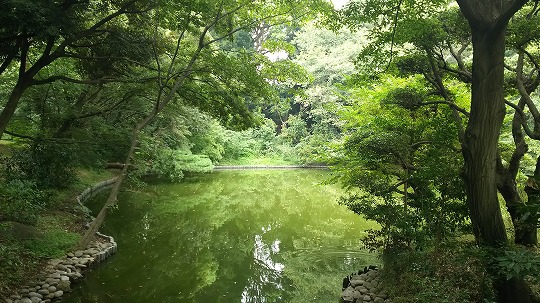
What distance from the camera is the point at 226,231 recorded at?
9.98 meters

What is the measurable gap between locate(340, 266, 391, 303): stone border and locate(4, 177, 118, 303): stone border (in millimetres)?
4485

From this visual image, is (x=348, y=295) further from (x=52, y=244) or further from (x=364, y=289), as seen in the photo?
(x=52, y=244)

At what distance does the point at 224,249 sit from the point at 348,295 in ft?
11.8

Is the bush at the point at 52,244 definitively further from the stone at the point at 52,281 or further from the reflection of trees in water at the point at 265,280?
the reflection of trees in water at the point at 265,280

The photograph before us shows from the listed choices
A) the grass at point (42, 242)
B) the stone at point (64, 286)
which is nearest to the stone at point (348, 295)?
the stone at point (64, 286)

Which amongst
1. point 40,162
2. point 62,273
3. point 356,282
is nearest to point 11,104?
point 40,162

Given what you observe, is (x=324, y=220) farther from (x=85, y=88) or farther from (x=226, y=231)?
(x=85, y=88)

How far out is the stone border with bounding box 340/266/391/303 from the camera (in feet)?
17.9

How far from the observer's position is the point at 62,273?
19.1 ft

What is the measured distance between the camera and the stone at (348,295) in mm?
5670

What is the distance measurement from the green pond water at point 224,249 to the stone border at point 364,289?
37 cm

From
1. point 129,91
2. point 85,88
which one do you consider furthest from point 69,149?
point 85,88

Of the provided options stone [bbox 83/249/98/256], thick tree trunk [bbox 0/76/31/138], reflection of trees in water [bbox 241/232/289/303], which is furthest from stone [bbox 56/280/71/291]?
reflection of trees in water [bbox 241/232/289/303]

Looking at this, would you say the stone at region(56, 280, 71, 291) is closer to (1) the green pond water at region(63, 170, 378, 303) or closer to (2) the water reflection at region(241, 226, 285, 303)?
(1) the green pond water at region(63, 170, 378, 303)
